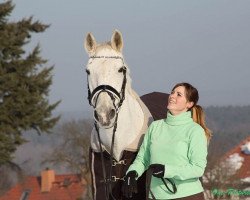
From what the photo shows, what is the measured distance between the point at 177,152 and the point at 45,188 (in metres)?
62.7

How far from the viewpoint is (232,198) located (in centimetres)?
1495

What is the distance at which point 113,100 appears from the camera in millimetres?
6160

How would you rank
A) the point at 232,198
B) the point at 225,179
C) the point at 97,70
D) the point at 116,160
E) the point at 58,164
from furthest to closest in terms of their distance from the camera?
the point at 58,164
the point at 225,179
the point at 232,198
the point at 116,160
the point at 97,70

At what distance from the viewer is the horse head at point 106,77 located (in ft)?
19.9

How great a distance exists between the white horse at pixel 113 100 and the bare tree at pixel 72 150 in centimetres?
4029

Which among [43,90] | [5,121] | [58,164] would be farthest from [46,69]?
[58,164]

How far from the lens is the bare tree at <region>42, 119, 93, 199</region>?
156 ft

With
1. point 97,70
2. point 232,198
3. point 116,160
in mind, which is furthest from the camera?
point 232,198

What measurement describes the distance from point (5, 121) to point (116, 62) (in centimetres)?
2658

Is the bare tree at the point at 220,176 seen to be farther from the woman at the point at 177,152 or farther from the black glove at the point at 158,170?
the black glove at the point at 158,170

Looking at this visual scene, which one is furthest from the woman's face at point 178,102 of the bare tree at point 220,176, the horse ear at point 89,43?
the bare tree at point 220,176

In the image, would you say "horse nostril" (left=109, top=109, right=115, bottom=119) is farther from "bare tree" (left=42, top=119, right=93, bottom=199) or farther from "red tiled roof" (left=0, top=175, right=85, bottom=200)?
"red tiled roof" (left=0, top=175, right=85, bottom=200)

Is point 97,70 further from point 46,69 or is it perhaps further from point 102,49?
point 46,69

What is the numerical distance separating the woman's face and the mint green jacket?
42 millimetres
